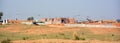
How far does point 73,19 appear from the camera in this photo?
96125 millimetres

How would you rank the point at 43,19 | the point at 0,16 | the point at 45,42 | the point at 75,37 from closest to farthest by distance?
the point at 45,42 → the point at 75,37 → the point at 43,19 → the point at 0,16

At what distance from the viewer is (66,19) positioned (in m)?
96.1

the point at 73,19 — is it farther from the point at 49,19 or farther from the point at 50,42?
the point at 50,42

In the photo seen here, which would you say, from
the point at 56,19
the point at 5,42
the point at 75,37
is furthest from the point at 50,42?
the point at 56,19

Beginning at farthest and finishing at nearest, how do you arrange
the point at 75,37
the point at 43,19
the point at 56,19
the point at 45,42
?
the point at 43,19 → the point at 56,19 → the point at 75,37 → the point at 45,42

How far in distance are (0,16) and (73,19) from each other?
97.4 ft

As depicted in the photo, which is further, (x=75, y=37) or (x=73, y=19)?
(x=73, y=19)

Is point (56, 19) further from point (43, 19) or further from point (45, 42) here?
point (45, 42)

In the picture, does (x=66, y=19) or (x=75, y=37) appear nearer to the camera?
(x=75, y=37)

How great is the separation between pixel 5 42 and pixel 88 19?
84.2 metres

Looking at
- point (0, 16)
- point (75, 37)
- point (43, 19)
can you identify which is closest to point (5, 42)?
point (75, 37)

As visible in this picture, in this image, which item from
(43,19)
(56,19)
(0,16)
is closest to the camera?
(56,19)

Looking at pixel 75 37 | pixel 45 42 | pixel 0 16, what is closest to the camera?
pixel 45 42

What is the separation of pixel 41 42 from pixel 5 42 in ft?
8.71
